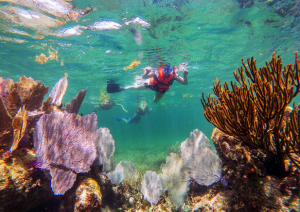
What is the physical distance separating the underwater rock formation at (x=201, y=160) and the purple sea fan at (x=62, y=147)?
2995mm

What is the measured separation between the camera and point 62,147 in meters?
3.14

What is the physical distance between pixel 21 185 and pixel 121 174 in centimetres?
304

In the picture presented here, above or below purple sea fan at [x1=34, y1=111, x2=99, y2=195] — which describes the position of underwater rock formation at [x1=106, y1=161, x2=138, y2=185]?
below

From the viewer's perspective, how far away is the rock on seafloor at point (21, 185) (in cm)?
255

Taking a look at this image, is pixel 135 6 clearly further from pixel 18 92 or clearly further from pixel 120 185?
pixel 120 185

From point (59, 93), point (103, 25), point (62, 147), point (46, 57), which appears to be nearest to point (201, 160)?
point (62, 147)

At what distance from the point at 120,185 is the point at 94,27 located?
10305 millimetres

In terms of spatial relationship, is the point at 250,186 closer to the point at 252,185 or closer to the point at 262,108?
the point at 252,185

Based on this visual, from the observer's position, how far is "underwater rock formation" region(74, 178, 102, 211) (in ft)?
9.45

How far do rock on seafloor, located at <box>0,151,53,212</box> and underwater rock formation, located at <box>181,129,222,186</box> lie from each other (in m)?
3.81

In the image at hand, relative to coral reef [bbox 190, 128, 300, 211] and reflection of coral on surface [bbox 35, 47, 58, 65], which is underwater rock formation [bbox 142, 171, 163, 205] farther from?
reflection of coral on surface [bbox 35, 47, 58, 65]

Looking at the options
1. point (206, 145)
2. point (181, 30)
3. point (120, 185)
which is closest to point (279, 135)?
point (206, 145)

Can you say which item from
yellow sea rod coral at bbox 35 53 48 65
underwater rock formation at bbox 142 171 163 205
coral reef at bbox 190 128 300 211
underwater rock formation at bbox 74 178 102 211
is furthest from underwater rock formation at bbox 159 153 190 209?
yellow sea rod coral at bbox 35 53 48 65

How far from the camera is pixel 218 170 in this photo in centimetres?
388
